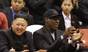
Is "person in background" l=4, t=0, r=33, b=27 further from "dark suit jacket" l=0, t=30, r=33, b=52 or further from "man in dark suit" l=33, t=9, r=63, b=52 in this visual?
"dark suit jacket" l=0, t=30, r=33, b=52

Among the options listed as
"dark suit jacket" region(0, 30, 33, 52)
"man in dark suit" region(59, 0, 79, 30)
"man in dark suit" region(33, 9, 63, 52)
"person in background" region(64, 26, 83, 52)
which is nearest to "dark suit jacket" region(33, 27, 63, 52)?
"man in dark suit" region(33, 9, 63, 52)

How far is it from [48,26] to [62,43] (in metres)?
0.40

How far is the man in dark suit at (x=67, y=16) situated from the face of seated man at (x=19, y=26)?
1456mm

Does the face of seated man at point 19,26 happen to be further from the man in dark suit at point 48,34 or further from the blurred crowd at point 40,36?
the man in dark suit at point 48,34

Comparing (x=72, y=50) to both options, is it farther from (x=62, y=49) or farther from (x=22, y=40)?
(x=22, y=40)

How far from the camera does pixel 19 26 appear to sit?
16.4ft

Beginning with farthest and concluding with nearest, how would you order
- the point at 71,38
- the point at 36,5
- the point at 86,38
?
the point at 36,5
the point at 86,38
the point at 71,38

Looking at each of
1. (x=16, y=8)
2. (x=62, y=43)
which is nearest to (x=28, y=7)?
(x=16, y=8)

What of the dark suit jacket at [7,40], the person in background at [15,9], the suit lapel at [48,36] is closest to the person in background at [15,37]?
the dark suit jacket at [7,40]

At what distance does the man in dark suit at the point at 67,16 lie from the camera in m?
6.50

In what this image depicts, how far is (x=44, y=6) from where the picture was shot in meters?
6.89

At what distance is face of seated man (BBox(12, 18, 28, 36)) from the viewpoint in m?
4.96

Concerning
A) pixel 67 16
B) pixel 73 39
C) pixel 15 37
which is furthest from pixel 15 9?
pixel 73 39

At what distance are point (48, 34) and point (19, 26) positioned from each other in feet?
1.61
